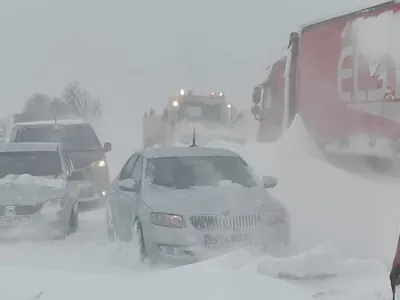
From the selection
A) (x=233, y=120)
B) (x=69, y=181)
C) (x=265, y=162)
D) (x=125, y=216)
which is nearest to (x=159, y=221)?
(x=125, y=216)

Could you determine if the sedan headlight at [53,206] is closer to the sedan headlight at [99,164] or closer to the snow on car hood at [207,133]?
the sedan headlight at [99,164]

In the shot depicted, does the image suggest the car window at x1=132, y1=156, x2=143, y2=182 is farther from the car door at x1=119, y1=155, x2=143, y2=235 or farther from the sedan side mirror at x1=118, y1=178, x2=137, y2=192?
the sedan side mirror at x1=118, y1=178, x2=137, y2=192

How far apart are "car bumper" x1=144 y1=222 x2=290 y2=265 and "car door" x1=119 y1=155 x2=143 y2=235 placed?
2.70 feet

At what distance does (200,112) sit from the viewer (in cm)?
2742

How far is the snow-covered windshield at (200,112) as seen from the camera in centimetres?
2695

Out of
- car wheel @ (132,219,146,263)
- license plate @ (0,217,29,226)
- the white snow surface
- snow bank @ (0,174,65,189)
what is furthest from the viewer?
snow bank @ (0,174,65,189)

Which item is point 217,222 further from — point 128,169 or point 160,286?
point 128,169

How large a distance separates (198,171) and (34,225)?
8.57ft

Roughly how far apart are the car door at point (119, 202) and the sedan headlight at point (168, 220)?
1.04 metres

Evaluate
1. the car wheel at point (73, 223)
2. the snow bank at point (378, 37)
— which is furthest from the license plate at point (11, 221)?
the snow bank at point (378, 37)

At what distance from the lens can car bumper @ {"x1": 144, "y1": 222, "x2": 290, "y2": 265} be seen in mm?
8133

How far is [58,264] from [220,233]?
204 cm

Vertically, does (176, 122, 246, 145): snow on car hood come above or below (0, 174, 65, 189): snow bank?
below

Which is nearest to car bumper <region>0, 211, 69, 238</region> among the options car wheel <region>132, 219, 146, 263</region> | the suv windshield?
car wheel <region>132, 219, 146, 263</region>
